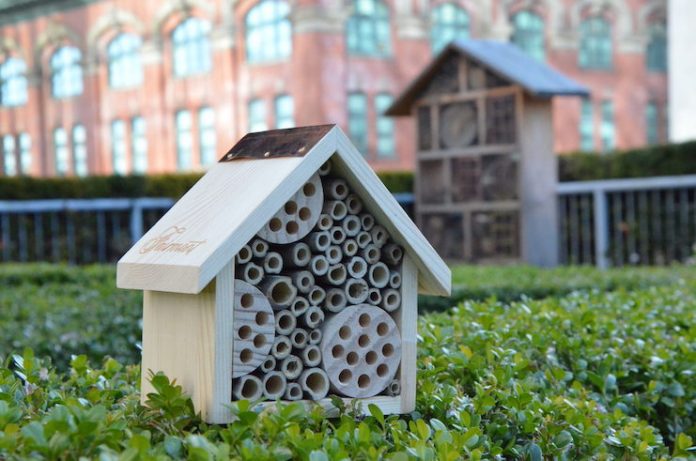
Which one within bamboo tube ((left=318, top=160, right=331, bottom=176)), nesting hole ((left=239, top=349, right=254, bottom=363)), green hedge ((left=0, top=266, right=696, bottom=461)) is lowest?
green hedge ((left=0, top=266, right=696, bottom=461))

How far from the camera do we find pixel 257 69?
2881 cm

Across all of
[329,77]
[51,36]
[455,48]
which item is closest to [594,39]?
[329,77]

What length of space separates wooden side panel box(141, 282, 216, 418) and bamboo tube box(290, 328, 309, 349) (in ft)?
0.72

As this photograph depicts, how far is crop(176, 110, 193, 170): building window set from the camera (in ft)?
101

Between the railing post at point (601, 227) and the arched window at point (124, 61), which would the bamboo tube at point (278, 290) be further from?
the arched window at point (124, 61)

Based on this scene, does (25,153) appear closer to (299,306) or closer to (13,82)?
(13,82)

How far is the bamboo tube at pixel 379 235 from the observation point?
2785mm

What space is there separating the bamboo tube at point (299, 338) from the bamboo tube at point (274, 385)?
3.3 inches

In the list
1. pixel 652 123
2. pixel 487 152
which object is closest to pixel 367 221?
pixel 487 152

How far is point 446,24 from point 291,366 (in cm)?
2845

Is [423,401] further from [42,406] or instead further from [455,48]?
[455,48]

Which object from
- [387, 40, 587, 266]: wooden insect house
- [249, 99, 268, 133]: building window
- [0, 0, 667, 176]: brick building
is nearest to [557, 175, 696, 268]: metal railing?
[387, 40, 587, 266]: wooden insect house

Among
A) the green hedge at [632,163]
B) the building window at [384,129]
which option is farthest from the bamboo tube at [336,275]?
the building window at [384,129]

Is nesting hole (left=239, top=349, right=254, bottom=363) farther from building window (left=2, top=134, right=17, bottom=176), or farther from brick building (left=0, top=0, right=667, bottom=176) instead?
building window (left=2, top=134, right=17, bottom=176)
